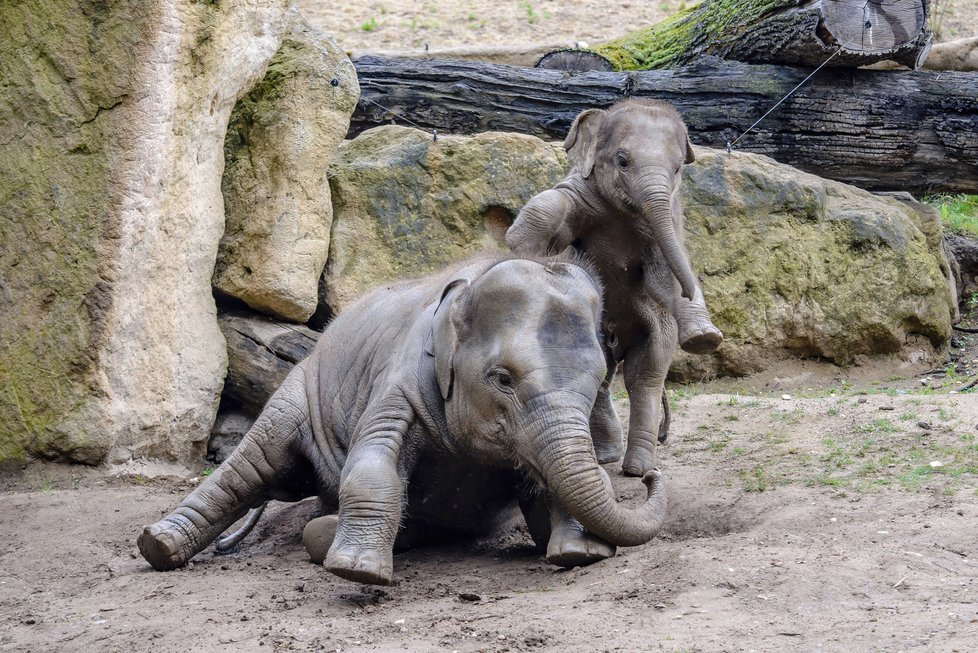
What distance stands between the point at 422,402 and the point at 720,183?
21.3 feet

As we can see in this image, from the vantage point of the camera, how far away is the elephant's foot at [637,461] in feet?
25.1

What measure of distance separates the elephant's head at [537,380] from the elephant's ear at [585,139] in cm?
187

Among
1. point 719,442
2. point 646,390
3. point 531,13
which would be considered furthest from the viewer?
point 531,13

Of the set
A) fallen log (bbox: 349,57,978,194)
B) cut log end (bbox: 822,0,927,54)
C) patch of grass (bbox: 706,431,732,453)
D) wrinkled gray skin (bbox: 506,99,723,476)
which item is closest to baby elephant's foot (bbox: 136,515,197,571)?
wrinkled gray skin (bbox: 506,99,723,476)

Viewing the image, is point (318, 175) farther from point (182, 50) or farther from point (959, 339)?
point (959, 339)

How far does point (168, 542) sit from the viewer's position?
21.5 ft

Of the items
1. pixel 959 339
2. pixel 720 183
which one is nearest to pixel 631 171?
pixel 720 183

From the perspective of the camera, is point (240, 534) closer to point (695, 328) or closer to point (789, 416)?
point (695, 328)

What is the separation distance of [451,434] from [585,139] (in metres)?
2.64

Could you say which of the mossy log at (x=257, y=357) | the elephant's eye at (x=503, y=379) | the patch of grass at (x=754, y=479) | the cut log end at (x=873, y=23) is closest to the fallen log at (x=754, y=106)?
the cut log end at (x=873, y=23)

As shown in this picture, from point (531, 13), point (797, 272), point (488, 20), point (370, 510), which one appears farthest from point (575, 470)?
point (531, 13)

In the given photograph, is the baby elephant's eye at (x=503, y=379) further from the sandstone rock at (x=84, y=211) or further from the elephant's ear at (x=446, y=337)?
the sandstone rock at (x=84, y=211)

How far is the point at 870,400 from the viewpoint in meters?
8.75

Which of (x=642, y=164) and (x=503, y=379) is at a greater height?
(x=642, y=164)
